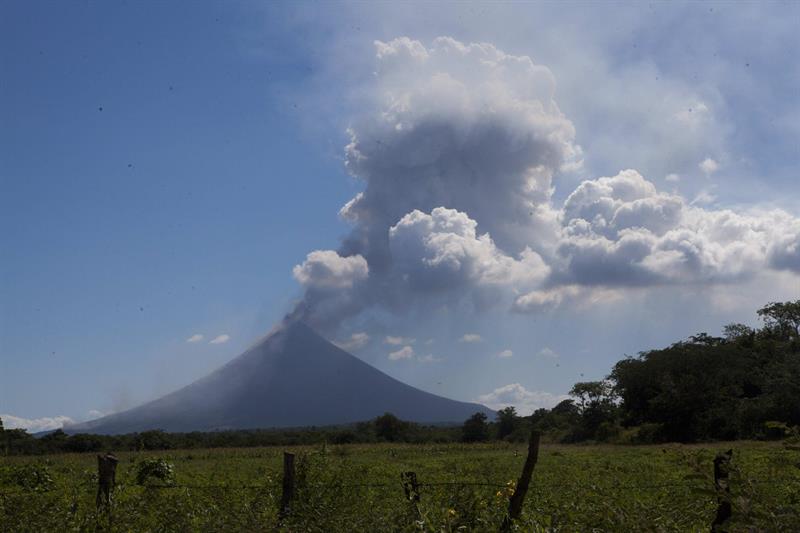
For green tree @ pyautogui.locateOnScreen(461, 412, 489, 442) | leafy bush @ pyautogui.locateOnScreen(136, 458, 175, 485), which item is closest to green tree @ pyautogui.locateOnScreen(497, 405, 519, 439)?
green tree @ pyautogui.locateOnScreen(461, 412, 489, 442)

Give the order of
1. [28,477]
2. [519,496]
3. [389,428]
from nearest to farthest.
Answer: [519,496] → [28,477] → [389,428]

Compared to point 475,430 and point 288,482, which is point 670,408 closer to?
point 475,430

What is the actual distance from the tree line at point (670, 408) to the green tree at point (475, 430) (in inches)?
6.5

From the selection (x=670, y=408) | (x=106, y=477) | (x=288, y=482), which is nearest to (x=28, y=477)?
(x=106, y=477)

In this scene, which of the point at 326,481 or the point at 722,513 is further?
the point at 326,481

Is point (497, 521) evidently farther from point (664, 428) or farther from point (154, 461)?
point (664, 428)

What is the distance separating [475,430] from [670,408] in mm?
28580

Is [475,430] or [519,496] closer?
[519,496]

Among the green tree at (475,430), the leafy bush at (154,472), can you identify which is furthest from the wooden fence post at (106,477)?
the green tree at (475,430)

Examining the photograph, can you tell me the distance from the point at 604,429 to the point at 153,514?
192 ft

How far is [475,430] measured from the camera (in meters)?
82.2

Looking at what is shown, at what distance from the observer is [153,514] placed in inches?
337

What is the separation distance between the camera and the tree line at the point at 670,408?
173ft

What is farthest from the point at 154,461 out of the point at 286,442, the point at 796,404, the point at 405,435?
the point at 405,435
